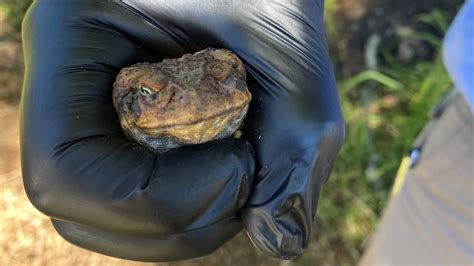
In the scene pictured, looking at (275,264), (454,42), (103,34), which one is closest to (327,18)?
(454,42)

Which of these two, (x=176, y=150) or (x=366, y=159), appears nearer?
(x=176, y=150)

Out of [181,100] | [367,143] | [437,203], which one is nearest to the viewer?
[181,100]

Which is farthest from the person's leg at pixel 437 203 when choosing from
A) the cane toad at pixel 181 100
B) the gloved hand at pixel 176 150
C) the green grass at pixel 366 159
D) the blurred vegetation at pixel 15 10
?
the blurred vegetation at pixel 15 10

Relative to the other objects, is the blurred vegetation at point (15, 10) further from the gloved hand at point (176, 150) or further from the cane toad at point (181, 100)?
the cane toad at point (181, 100)

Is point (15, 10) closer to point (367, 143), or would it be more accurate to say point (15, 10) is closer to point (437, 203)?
point (367, 143)

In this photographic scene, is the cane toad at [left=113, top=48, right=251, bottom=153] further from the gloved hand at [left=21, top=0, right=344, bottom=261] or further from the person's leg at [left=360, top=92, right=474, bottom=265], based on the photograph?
the person's leg at [left=360, top=92, right=474, bottom=265]

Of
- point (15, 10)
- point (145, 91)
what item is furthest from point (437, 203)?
point (15, 10)
